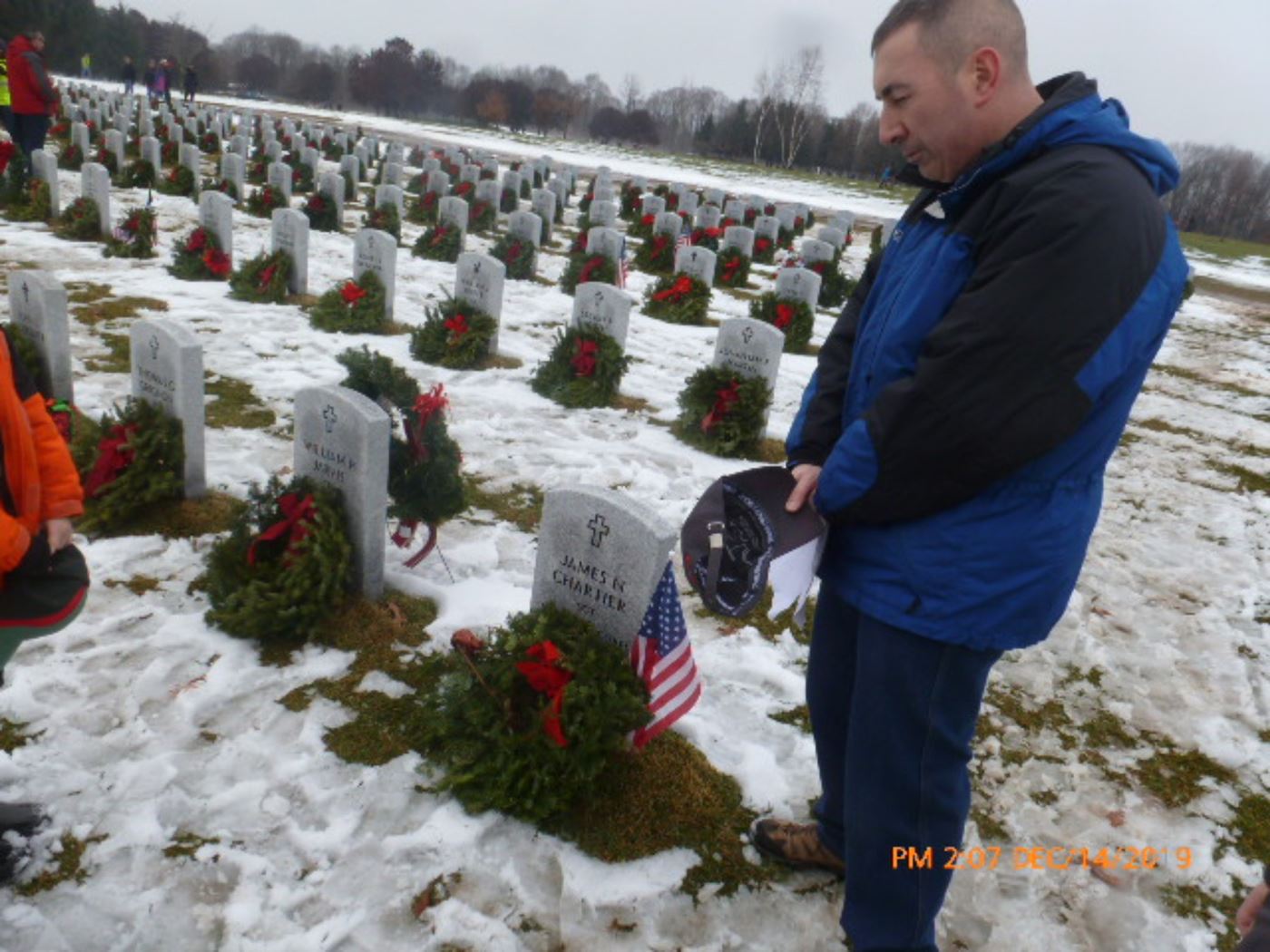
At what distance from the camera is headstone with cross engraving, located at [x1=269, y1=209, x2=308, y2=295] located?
9016 millimetres

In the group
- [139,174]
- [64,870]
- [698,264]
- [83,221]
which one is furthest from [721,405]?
[139,174]

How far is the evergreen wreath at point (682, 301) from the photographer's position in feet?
35.3

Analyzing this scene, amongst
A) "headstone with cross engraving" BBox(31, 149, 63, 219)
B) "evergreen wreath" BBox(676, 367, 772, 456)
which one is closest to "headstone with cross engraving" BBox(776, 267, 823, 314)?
"evergreen wreath" BBox(676, 367, 772, 456)

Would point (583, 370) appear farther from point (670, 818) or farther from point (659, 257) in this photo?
point (659, 257)

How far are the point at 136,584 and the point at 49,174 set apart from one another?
34.0ft

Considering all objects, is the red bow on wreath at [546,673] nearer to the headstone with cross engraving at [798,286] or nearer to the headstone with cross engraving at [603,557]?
the headstone with cross engraving at [603,557]

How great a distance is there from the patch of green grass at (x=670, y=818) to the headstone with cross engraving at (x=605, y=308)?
4.78m

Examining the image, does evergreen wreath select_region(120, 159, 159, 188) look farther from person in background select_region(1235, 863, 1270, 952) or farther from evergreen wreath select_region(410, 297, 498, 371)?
person in background select_region(1235, 863, 1270, 952)

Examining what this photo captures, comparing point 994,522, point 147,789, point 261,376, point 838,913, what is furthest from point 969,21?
point 261,376

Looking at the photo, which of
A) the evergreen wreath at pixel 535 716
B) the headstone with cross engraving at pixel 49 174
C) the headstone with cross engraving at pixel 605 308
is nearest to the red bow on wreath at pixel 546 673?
the evergreen wreath at pixel 535 716

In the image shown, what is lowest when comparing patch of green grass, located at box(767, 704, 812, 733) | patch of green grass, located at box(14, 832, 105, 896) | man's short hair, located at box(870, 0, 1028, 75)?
patch of green grass, located at box(14, 832, 105, 896)

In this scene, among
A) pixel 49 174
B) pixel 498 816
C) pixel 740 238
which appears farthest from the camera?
pixel 740 238

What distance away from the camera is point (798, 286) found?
9.88 m

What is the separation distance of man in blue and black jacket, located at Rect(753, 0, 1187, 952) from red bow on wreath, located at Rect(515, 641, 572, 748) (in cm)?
116
